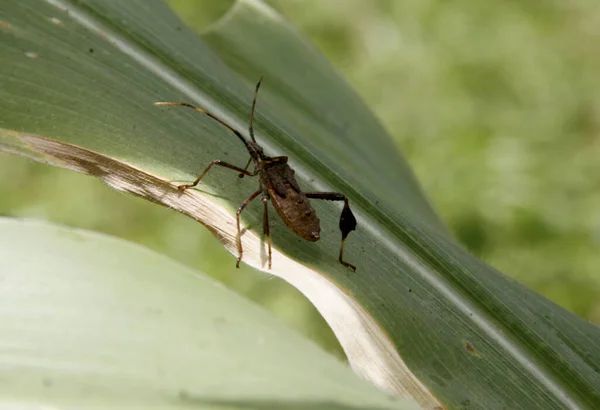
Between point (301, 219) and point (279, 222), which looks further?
point (279, 222)

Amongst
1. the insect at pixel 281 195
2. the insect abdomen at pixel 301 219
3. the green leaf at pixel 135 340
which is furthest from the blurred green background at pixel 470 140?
the green leaf at pixel 135 340

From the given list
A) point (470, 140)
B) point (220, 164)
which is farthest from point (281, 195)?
point (470, 140)

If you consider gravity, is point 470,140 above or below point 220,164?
above

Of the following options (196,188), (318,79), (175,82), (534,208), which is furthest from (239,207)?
(534,208)

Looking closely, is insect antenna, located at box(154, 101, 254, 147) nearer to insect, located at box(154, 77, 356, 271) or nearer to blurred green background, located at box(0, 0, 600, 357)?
insect, located at box(154, 77, 356, 271)

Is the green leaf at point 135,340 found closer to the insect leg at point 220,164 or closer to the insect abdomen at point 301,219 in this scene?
the insect leg at point 220,164

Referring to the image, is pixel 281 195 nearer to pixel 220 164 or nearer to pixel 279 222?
pixel 279 222

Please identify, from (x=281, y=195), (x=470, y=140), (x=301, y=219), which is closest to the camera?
(x=301, y=219)
